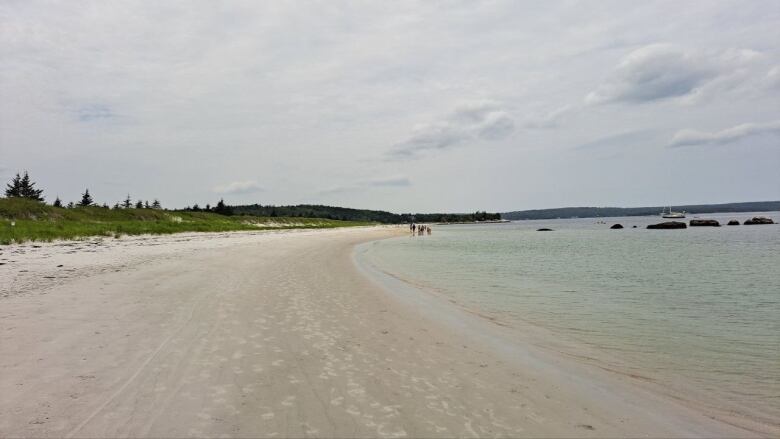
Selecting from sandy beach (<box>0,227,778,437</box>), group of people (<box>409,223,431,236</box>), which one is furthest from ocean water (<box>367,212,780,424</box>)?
group of people (<box>409,223,431,236</box>)

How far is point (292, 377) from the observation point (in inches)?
249

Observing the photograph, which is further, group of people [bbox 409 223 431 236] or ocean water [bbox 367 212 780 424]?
group of people [bbox 409 223 431 236]

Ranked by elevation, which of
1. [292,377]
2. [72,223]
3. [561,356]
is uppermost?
[72,223]

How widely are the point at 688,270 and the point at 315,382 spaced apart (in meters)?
23.9

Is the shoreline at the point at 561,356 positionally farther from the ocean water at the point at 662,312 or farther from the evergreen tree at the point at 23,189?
the evergreen tree at the point at 23,189

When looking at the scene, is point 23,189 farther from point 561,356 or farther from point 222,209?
point 561,356

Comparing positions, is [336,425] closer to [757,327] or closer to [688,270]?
[757,327]

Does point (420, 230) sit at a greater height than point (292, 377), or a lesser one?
greater

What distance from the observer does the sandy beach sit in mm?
4820

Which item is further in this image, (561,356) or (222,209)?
(222,209)

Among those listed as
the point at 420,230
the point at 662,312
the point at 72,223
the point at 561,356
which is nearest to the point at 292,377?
the point at 561,356

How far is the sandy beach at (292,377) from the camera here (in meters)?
4.82

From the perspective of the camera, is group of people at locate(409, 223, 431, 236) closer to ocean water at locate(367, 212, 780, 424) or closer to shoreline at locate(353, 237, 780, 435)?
ocean water at locate(367, 212, 780, 424)

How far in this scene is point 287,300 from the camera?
504 inches
